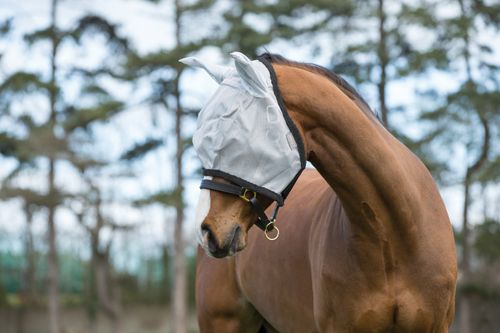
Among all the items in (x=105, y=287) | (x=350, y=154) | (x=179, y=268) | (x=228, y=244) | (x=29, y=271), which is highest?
(x=350, y=154)

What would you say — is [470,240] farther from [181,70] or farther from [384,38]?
[181,70]

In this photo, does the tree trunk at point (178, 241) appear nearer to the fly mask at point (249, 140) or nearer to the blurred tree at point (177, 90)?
the blurred tree at point (177, 90)

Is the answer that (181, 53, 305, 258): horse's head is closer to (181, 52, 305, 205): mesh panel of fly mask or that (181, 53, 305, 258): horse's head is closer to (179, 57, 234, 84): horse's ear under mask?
(181, 52, 305, 205): mesh panel of fly mask

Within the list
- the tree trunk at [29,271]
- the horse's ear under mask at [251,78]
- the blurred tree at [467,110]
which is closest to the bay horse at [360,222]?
the horse's ear under mask at [251,78]

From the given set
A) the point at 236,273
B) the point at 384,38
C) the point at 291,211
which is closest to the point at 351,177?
the point at 291,211

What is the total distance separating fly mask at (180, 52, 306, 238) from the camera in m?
3.33

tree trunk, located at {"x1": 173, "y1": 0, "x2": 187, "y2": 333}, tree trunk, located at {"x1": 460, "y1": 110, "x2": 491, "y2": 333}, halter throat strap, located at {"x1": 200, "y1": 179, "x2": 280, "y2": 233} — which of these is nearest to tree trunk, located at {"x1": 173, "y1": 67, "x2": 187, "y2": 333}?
tree trunk, located at {"x1": 173, "y1": 0, "x2": 187, "y2": 333}

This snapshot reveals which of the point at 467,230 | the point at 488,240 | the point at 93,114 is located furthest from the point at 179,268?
the point at 488,240

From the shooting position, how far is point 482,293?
19109mm

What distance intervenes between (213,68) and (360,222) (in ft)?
3.31

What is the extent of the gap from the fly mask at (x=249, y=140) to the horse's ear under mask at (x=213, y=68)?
0.20 metres

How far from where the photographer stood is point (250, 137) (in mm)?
3350

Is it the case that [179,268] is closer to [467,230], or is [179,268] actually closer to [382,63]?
[467,230]

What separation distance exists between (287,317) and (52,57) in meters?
19.1
